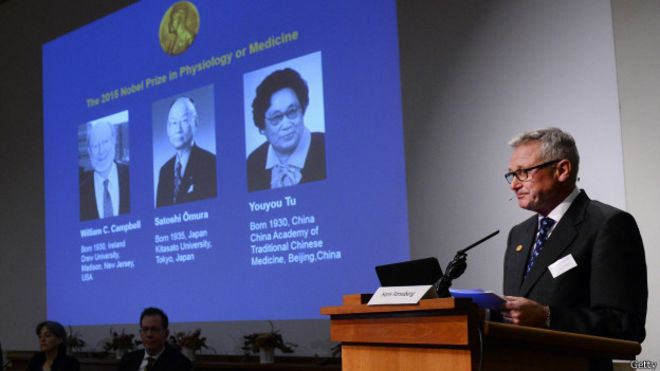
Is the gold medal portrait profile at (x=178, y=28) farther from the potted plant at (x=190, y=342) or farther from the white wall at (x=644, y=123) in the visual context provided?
the white wall at (x=644, y=123)

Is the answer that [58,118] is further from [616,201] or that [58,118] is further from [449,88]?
[616,201]

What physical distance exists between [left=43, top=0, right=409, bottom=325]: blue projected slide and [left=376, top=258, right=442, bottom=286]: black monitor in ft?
6.90

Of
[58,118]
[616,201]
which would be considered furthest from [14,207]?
[616,201]

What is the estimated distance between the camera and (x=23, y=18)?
7.11 meters

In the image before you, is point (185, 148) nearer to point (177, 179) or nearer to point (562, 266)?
point (177, 179)

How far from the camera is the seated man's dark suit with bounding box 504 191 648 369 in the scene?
2.17 metres

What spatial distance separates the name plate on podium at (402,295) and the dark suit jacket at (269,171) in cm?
262

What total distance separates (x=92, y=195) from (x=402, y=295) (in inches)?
181

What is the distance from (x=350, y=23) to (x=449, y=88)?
740mm

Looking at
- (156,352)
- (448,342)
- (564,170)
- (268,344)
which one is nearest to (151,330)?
(156,352)

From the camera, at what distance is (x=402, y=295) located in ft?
6.12

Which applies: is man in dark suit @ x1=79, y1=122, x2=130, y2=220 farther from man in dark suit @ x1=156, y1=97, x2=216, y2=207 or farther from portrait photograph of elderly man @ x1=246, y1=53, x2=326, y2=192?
portrait photograph of elderly man @ x1=246, y1=53, x2=326, y2=192

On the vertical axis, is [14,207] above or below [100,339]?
above

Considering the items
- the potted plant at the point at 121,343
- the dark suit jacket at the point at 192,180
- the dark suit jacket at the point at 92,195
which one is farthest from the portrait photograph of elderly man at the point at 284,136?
the potted plant at the point at 121,343
